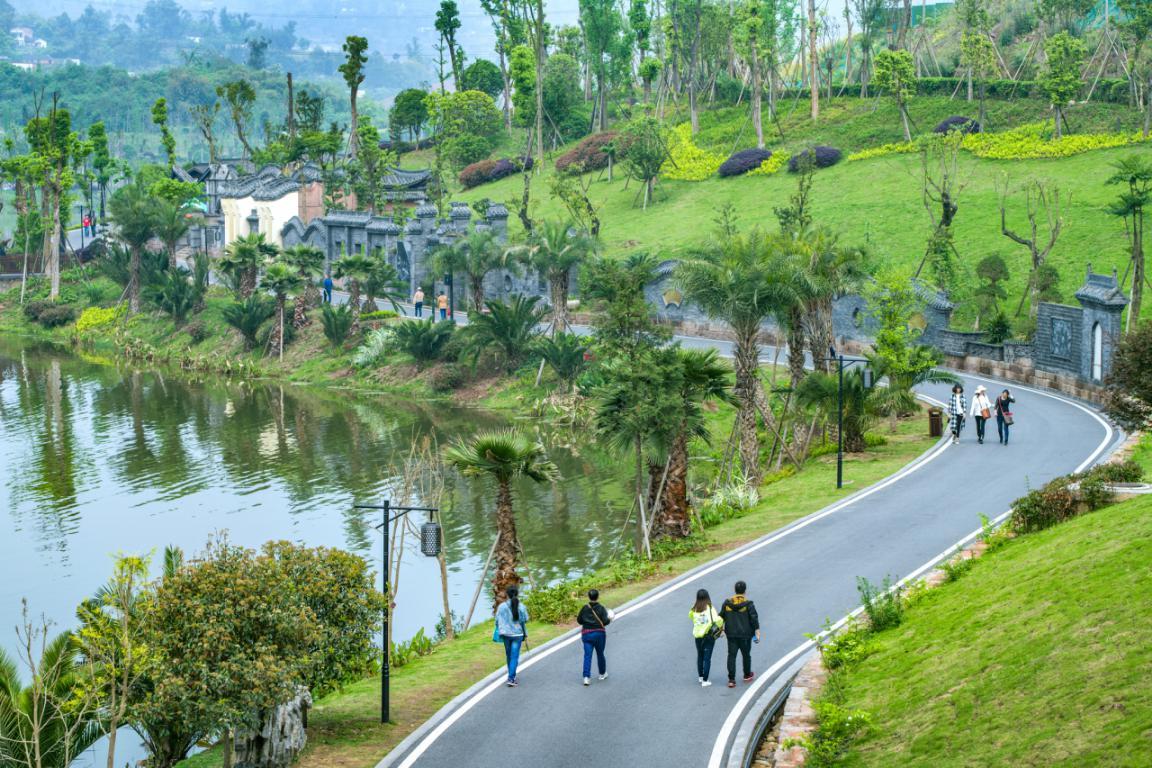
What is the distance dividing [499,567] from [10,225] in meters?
157

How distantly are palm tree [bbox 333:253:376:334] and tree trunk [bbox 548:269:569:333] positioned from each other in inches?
498

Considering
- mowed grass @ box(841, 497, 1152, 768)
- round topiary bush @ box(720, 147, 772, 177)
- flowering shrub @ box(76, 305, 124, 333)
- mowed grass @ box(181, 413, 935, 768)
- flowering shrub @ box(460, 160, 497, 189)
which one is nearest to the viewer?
mowed grass @ box(841, 497, 1152, 768)

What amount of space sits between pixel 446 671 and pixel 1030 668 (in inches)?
383

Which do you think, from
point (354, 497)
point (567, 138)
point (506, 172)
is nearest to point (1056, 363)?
point (354, 497)

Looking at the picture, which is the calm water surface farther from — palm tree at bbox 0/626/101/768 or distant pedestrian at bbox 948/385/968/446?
distant pedestrian at bbox 948/385/968/446

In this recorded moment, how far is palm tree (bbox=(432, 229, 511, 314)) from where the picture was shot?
202 ft

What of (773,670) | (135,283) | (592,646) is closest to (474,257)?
(135,283)

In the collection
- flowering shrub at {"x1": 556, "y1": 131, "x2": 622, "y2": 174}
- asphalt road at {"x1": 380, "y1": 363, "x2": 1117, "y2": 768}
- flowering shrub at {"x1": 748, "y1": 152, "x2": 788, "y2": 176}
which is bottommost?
asphalt road at {"x1": 380, "y1": 363, "x2": 1117, "y2": 768}

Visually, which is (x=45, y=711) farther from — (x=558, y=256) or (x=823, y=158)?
(x=823, y=158)

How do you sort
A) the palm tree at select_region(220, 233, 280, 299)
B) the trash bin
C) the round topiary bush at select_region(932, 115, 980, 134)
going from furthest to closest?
the round topiary bush at select_region(932, 115, 980, 134) < the palm tree at select_region(220, 233, 280, 299) < the trash bin

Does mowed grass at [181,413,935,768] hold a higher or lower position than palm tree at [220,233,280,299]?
lower

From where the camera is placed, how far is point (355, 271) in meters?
66.0

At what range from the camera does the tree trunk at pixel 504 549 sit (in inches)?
1028

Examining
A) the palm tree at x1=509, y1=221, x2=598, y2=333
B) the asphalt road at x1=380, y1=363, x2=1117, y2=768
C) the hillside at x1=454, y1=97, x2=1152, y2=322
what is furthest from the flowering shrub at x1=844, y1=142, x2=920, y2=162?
the asphalt road at x1=380, y1=363, x2=1117, y2=768
